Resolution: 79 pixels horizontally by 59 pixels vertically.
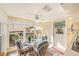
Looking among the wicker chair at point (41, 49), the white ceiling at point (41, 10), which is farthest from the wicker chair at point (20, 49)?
the white ceiling at point (41, 10)

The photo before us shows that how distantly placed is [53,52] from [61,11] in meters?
0.57

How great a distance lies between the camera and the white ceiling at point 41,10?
1501 mm

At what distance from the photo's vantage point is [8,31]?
4.92 feet

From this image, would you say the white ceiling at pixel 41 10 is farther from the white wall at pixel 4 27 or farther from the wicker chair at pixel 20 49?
the wicker chair at pixel 20 49

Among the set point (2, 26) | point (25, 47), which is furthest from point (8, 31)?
point (25, 47)

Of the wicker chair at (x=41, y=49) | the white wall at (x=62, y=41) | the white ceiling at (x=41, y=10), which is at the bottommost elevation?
the wicker chair at (x=41, y=49)

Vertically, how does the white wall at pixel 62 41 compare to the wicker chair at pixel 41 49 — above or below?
above

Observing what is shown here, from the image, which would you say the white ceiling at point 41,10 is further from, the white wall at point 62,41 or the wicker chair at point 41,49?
the wicker chair at point 41,49

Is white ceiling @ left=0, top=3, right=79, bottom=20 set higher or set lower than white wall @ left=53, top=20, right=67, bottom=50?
higher

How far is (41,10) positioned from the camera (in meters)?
1.53

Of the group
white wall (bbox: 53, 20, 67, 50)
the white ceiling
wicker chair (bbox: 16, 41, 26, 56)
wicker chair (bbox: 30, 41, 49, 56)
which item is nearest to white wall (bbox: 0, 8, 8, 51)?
the white ceiling

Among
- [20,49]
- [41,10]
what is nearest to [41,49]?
[20,49]

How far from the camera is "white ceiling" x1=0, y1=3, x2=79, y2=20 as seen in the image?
150cm

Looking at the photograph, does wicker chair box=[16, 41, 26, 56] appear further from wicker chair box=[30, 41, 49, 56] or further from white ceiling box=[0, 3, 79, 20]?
white ceiling box=[0, 3, 79, 20]
